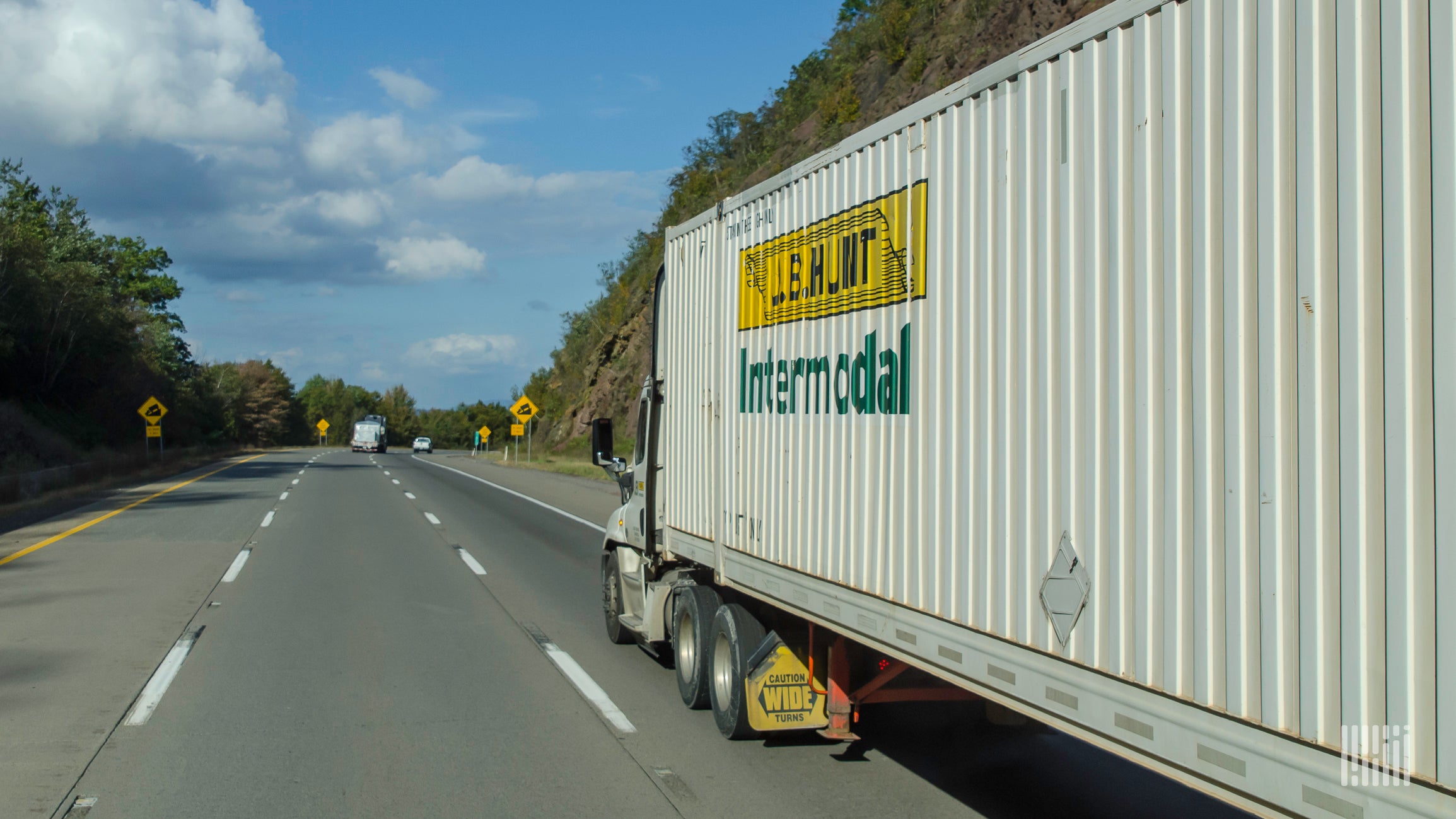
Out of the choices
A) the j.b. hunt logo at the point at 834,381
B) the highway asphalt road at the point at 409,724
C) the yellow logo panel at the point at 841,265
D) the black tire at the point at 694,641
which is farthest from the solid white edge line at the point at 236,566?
the yellow logo panel at the point at 841,265

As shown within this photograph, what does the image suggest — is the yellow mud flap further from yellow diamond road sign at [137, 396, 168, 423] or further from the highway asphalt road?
yellow diamond road sign at [137, 396, 168, 423]

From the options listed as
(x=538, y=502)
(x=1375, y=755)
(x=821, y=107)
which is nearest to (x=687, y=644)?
(x=1375, y=755)

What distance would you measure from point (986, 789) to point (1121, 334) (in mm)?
3285

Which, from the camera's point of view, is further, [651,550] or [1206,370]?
[651,550]

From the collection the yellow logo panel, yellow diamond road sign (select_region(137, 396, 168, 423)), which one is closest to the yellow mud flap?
the yellow logo panel

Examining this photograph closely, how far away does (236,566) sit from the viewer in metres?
14.5

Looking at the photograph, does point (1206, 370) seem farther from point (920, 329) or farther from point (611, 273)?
point (611, 273)

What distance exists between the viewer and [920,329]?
4.66 metres

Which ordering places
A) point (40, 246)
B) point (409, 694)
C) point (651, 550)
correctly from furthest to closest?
point (40, 246)
point (651, 550)
point (409, 694)

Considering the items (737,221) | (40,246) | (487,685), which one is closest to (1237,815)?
(737,221)

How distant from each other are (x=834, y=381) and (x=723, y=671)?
235cm

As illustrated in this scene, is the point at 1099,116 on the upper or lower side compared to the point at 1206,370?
upper

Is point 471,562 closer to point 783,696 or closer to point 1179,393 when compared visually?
point 783,696

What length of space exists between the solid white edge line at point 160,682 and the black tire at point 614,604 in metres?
3.50
